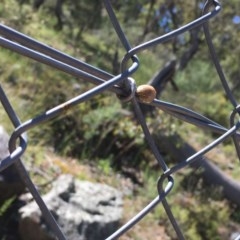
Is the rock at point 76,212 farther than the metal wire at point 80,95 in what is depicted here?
Yes

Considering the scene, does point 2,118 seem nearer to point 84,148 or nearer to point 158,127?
point 84,148

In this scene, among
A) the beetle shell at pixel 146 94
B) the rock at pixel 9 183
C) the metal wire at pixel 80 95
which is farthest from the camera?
the rock at pixel 9 183

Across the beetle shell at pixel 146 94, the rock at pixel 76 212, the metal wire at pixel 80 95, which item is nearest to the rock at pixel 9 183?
the rock at pixel 76 212

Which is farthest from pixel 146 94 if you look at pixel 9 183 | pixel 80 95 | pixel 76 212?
pixel 76 212

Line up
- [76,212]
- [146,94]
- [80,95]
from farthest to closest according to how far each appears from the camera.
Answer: [76,212] → [146,94] → [80,95]

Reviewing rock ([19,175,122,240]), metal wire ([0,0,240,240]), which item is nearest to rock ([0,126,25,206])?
rock ([19,175,122,240])

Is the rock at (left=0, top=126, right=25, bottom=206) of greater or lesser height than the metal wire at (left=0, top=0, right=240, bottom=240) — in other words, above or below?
below

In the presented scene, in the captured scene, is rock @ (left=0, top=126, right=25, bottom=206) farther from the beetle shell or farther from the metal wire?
the beetle shell

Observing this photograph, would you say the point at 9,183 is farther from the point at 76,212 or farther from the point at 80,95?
the point at 80,95

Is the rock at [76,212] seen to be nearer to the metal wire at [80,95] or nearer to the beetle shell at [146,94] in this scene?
the metal wire at [80,95]
